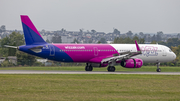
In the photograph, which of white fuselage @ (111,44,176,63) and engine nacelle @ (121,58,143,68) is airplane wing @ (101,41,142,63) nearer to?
engine nacelle @ (121,58,143,68)

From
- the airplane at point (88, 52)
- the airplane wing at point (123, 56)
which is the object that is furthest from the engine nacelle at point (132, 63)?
the airplane wing at point (123, 56)

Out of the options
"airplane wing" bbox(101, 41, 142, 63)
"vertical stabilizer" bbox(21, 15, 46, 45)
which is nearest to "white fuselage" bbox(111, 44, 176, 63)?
"airplane wing" bbox(101, 41, 142, 63)

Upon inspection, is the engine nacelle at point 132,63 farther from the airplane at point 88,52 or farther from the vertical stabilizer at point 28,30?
the vertical stabilizer at point 28,30

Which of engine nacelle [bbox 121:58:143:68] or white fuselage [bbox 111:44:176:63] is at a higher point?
white fuselage [bbox 111:44:176:63]

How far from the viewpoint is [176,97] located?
17094mm

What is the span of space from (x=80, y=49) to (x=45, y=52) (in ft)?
15.1

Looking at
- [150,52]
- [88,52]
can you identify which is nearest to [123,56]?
[88,52]

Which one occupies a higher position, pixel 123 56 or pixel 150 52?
pixel 150 52

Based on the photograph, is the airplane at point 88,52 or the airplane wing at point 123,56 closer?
the airplane wing at point 123,56

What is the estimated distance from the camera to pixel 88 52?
3972cm

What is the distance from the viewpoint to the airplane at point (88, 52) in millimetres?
37969

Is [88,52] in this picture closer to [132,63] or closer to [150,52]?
[132,63]

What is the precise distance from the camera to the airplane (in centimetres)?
3797

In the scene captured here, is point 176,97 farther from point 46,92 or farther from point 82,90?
point 46,92
